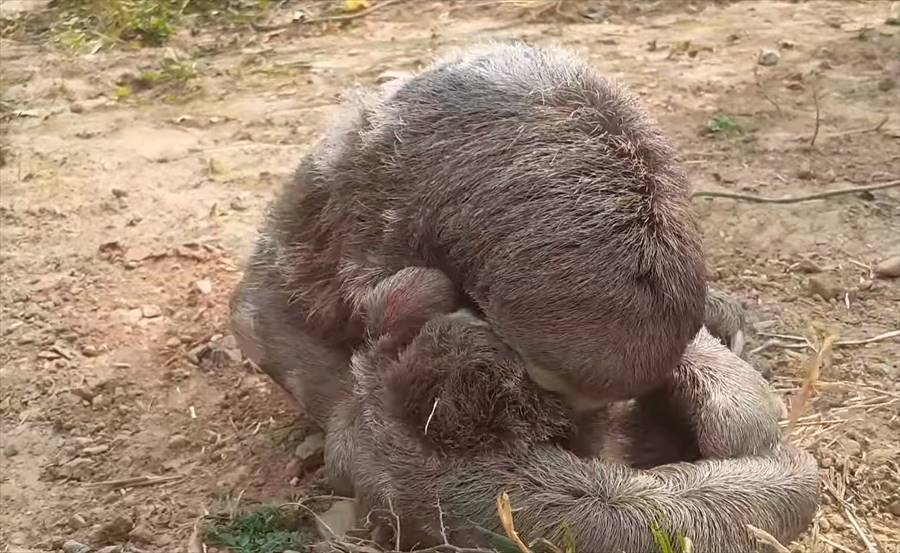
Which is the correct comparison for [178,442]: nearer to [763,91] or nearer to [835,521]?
[835,521]

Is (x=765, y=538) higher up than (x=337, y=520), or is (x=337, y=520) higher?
(x=765, y=538)

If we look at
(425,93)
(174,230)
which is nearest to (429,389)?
(425,93)

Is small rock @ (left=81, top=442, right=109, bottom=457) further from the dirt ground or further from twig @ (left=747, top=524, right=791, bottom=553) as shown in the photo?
twig @ (left=747, top=524, right=791, bottom=553)

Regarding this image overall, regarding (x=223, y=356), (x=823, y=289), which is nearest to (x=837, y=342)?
(x=823, y=289)

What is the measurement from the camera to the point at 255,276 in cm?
448

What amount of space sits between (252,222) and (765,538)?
371cm

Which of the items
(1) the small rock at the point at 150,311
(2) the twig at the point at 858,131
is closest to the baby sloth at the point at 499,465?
(1) the small rock at the point at 150,311

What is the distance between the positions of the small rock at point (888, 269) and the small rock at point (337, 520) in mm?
2921

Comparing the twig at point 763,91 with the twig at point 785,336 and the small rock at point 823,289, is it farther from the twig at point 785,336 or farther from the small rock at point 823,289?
the twig at point 785,336

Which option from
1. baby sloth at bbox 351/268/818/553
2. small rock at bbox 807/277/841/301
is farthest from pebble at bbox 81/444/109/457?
small rock at bbox 807/277/841/301

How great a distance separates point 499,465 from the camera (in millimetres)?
3172

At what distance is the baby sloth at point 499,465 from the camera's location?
3070mm

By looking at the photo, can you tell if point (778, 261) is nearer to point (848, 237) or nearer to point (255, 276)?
point (848, 237)

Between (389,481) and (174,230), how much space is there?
9.82ft
